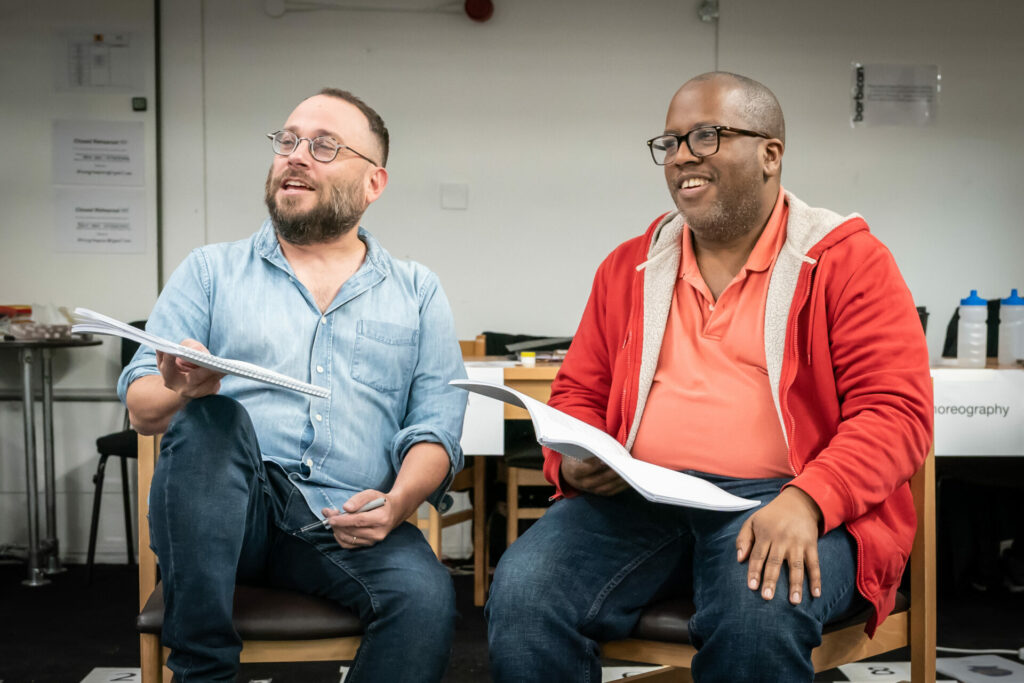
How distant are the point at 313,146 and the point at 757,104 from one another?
757 mm

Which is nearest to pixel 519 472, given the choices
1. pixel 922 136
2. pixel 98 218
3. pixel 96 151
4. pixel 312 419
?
pixel 312 419

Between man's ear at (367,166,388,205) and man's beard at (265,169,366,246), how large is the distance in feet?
0.16

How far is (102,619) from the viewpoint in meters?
2.76

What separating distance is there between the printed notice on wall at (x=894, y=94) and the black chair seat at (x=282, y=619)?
332 centimetres

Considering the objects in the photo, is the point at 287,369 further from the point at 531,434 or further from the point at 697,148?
the point at 531,434

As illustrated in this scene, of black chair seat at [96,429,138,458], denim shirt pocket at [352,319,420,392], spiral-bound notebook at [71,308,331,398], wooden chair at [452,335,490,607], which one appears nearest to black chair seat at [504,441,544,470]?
wooden chair at [452,335,490,607]

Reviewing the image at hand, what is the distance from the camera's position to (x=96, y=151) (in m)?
3.66

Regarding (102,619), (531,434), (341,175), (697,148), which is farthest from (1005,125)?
(102,619)

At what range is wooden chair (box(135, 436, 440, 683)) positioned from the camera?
49.7 inches

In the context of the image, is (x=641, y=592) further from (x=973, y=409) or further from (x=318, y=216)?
(x=973, y=409)

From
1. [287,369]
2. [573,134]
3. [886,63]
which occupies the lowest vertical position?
[287,369]

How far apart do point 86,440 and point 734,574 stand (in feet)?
10.4

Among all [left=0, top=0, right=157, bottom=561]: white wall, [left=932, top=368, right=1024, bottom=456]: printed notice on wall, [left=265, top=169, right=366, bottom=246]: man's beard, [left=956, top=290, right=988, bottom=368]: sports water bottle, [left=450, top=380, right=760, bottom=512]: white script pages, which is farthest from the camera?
[left=0, top=0, right=157, bottom=561]: white wall

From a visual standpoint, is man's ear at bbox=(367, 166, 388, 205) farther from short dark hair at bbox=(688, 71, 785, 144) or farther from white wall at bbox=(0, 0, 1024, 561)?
white wall at bbox=(0, 0, 1024, 561)
